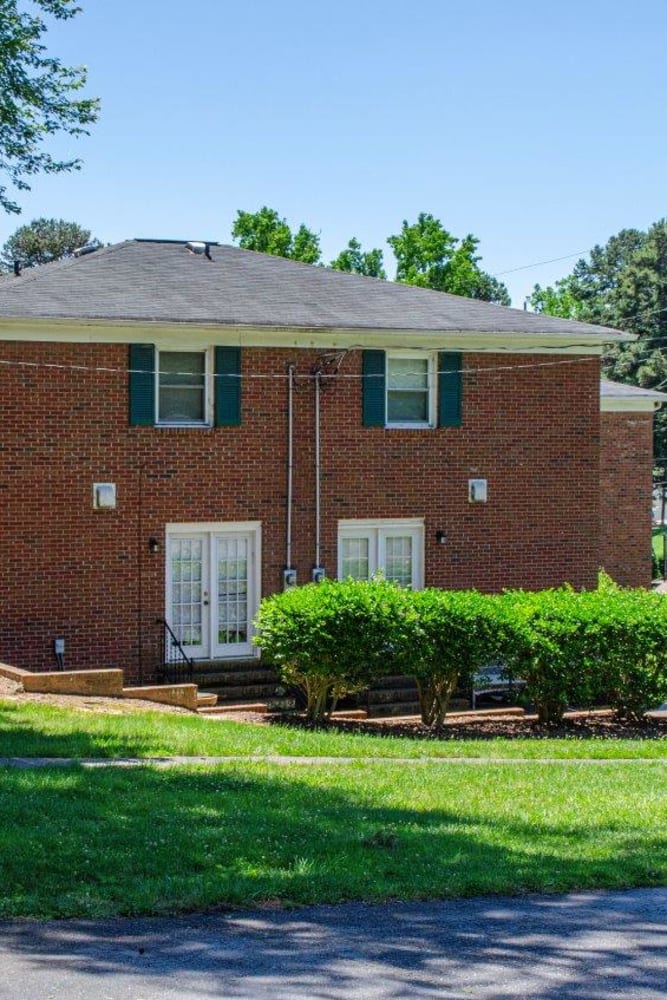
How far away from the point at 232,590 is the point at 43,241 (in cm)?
6064

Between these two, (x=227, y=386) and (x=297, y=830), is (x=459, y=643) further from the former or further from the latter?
(x=297, y=830)

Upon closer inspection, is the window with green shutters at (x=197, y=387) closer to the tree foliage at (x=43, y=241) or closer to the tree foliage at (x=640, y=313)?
the tree foliage at (x=640, y=313)

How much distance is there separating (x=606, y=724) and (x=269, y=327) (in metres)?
7.90

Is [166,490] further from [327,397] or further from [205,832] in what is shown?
[205,832]

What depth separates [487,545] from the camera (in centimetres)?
2486

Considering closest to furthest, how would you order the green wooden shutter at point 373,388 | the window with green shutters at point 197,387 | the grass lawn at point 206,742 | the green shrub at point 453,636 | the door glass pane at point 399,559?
the grass lawn at point 206,742 < the green shrub at point 453,636 < the window with green shutters at point 197,387 < the green wooden shutter at point 373,388 < the door glass pane at point 399,559

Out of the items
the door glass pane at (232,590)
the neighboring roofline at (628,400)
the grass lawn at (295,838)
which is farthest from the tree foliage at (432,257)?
the grass lawn at (295,838)

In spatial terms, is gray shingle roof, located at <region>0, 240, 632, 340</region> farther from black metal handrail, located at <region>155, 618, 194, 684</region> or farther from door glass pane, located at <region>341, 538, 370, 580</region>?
black metal handrail, located at <region>155, 618, 194, 684</region>

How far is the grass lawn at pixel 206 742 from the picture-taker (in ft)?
46.3

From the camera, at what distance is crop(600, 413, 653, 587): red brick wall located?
32.7 meters

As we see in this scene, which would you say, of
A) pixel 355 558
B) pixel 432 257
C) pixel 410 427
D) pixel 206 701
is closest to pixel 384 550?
pixel 355 558

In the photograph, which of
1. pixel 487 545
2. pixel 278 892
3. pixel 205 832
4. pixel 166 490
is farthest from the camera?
pixel 487 545

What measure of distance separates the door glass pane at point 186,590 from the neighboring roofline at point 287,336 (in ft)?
10.5

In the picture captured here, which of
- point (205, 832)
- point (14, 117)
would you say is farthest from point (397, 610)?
point (205, 832)
